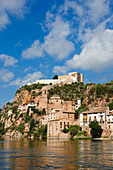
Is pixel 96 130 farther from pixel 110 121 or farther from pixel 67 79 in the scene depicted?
pixel 67 79

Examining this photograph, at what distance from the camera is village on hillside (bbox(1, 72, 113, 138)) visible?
3521 inches

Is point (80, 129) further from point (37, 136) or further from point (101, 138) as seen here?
point (37, 136)

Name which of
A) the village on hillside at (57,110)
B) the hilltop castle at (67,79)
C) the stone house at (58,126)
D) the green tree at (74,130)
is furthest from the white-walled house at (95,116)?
the hilltop castle at (67,79)

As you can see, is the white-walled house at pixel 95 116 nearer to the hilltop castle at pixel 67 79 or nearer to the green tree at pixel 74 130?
the green tree at pixel 74 130

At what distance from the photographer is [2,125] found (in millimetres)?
151000

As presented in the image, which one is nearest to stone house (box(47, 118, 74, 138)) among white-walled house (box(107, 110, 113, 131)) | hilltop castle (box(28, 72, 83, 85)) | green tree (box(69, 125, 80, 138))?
green tree (box(69, 125, 80, 138))

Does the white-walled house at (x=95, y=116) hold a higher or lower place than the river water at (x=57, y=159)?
higher

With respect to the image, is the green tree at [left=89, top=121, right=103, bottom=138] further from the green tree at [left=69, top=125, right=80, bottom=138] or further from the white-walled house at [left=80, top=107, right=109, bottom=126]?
the green tree at [left=69, top=125, right=80, bottom=138]

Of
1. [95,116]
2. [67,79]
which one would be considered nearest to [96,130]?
[95,116]

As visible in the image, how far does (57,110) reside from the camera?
370ft

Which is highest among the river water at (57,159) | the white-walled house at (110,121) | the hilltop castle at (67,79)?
the hilltop castle at (67,79)

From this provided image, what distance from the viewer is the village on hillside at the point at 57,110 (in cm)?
8944

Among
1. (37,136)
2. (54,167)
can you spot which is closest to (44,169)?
(54,167)

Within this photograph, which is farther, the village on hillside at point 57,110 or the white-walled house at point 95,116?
the village on hillside at point 57,110
